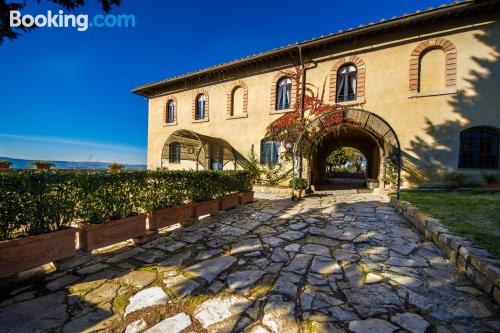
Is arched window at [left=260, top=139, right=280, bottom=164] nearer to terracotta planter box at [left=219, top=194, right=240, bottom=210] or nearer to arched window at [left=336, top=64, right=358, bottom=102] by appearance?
arched window at [left=336, top=64, right=358, bottom=102]

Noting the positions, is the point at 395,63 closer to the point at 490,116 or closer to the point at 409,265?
the point at 490,116

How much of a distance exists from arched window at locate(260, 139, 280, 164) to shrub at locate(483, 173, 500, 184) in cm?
817

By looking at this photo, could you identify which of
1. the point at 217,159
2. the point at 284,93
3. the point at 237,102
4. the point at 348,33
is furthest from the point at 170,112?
the point at 348,33

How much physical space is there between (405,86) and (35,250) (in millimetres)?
12113

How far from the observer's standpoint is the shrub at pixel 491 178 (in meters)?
8.18

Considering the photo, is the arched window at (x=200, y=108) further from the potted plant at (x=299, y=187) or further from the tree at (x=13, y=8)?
the tree at (x=13, y=8)

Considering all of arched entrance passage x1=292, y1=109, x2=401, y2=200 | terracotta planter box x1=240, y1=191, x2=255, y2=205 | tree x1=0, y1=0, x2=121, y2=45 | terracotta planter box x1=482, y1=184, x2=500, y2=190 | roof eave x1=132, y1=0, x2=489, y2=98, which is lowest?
terracotta planter box x1=240, y1=191, x2=255, y2=205

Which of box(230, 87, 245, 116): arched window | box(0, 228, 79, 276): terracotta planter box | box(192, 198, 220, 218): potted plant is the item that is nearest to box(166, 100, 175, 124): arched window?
box(230, 87, 245, 116): arched window

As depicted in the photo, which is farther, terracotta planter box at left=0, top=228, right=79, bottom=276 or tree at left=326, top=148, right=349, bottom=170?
tree at left=326, top=148, right=349, bottom=170

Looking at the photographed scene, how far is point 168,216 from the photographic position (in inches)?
193

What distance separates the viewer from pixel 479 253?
9.80 ft

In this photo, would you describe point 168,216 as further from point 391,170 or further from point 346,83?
point 346,83

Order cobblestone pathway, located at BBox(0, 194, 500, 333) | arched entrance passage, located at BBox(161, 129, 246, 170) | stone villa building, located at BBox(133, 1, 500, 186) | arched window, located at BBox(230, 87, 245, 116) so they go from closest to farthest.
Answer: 1. cobblestone pathway, located at BBox(0, 194, 500, 333)
2. stone villa building, located at BBox(133, 1, 500, 186)
3. arched entrance passage, located at BBox(161, 129, 246, 170)
4. arched window, located at BBox(230, 87, 245, 116)

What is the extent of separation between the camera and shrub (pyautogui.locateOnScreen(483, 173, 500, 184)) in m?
8.18
